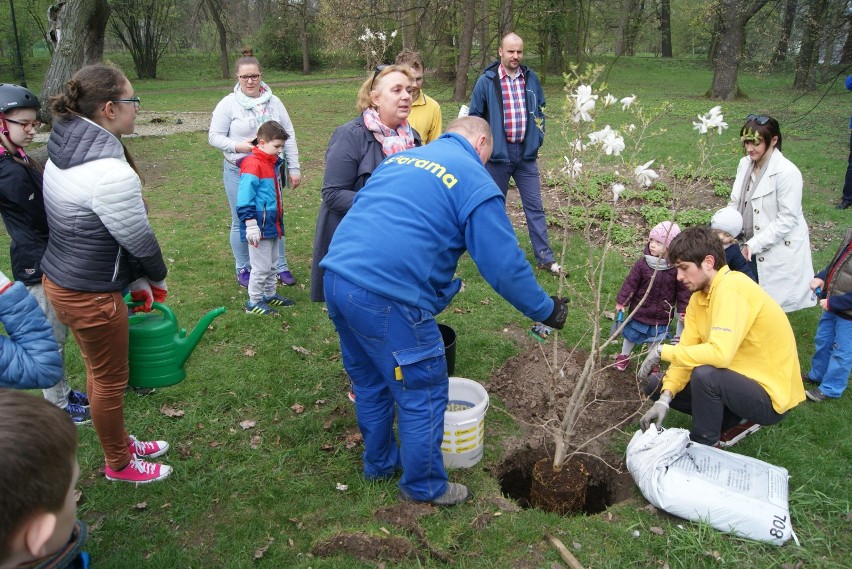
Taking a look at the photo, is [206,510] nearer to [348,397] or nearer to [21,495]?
[348,397]

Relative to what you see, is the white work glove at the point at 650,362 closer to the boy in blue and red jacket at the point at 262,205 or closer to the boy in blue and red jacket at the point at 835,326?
the boy in blue and red jacket at the point at 835,326

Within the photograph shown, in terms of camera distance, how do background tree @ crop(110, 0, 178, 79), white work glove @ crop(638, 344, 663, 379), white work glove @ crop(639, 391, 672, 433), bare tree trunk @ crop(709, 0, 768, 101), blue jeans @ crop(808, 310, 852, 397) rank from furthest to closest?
background tree @ crop(110, 0, 178, 79) → bare tree trunk @ crop(709, 0, 768, 101) → blue jeans @ crop(808, 310, 852, 397) → white work glove @ crop(638, 344, 663, 379) → white work glove @ crop(639, 391, 672, 433)

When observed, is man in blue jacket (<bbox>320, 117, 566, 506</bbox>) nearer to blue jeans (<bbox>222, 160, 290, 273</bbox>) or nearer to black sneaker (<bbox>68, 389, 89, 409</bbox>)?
black sneaker (<bbox>68, 389, 89, 409</bbox>)

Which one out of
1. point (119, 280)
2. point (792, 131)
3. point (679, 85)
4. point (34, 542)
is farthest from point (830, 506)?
point (679, 85)

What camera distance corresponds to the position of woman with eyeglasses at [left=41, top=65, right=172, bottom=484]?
2.73 metres

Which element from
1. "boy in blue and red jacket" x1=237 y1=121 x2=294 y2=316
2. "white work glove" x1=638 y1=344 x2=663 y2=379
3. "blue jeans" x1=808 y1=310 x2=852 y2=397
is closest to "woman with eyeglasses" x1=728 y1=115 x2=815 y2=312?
"blue jeans" x1=808 y1=310 x2=852 y2=397

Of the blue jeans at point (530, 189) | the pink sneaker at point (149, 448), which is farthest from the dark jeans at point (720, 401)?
the pink sneaker at point (149, 448)

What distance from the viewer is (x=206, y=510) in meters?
3.23

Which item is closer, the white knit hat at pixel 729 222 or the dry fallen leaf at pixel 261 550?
the dry fallen leaf at pixel 261 550

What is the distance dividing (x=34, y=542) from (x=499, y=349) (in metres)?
3.81

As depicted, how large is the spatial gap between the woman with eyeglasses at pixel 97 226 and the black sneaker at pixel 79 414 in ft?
3.06

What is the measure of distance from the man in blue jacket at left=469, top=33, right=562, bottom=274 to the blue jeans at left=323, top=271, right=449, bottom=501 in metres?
3.26

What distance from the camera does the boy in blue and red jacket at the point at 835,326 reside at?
404 cm

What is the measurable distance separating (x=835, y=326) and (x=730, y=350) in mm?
1610
